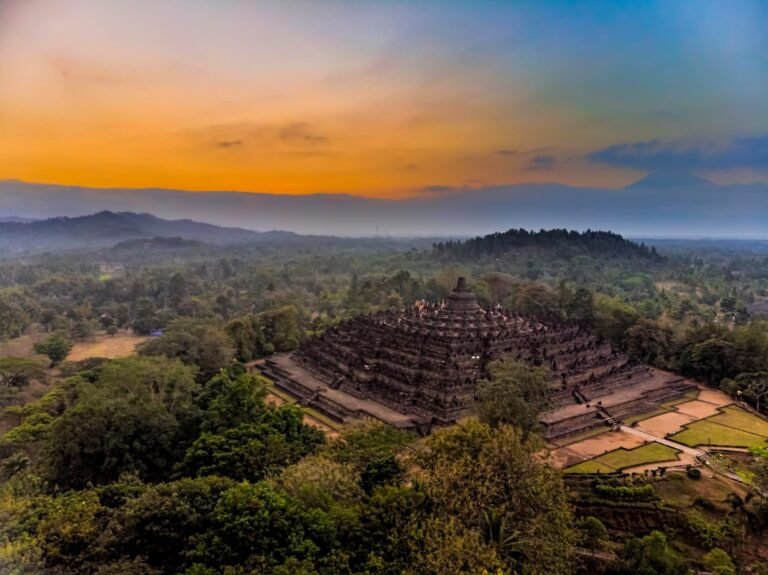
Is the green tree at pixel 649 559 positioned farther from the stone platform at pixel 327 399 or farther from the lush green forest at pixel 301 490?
the stone platform at pixel 327 399

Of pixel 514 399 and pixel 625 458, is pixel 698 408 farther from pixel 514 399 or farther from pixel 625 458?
pixel 514 399

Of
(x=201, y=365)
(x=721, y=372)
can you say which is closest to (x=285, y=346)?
(x=201, y=365)

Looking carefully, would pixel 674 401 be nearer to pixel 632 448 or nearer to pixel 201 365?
pixel 632 448

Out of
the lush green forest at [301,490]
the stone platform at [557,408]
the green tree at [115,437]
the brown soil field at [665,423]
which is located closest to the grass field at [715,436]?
the brown soil field at [665,423]

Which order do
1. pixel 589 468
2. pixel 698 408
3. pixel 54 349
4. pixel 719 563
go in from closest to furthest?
pixel 719 563, pixel 589 468, pixel 698 408, pixel 54 349

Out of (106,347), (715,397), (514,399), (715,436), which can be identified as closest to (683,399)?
(715,397)
